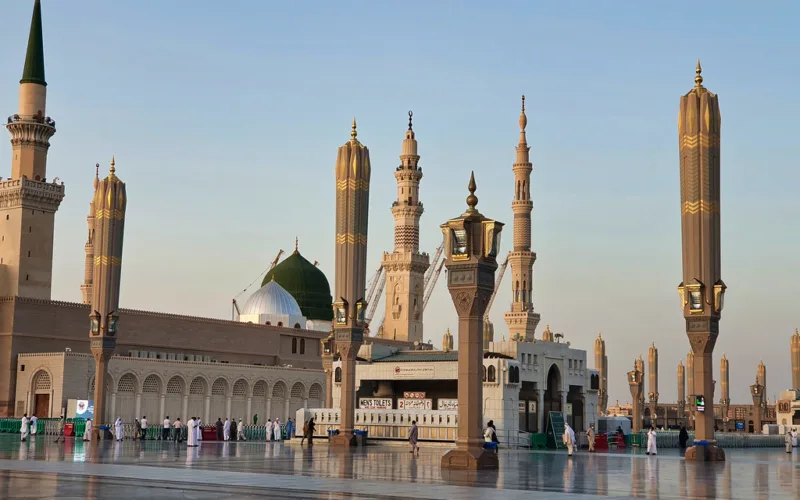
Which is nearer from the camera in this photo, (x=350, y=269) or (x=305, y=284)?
(x=350, y=269)

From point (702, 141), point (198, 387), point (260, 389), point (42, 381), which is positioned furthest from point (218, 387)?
point (702, 141)

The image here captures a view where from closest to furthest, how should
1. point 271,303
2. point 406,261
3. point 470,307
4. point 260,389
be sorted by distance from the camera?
point 470,307 → point 260,389 → point 406,261 → point 271,303

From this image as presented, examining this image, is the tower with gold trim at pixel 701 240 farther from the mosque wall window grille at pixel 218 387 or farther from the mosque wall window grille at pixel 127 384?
the mosque wall window grille at pixel 218 387

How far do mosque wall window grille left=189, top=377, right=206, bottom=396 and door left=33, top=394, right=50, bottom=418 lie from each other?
10.2 m

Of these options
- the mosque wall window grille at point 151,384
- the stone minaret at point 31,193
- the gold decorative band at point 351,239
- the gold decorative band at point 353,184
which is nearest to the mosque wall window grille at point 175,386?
the mosque wall window grille at point 151,384

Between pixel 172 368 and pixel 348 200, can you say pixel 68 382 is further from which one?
pixel 348 200

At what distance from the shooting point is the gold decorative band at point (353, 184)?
39031 millimetres

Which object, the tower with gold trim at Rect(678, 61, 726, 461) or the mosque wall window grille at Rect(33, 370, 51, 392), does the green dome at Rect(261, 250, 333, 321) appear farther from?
the tower with gold trim at Rect(678, 61, 726, 461)

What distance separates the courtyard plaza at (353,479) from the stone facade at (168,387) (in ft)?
124

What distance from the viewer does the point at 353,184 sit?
39.0 m

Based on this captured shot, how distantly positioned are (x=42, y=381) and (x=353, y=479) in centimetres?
5107

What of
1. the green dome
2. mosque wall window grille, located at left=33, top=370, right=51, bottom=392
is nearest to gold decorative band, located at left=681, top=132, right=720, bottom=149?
mosque wall window grille, located at left=33, top=370, right=51, bottom=392

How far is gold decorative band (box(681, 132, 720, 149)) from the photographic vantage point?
32.9 meters

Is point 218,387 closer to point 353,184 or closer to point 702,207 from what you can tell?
point 353,184
